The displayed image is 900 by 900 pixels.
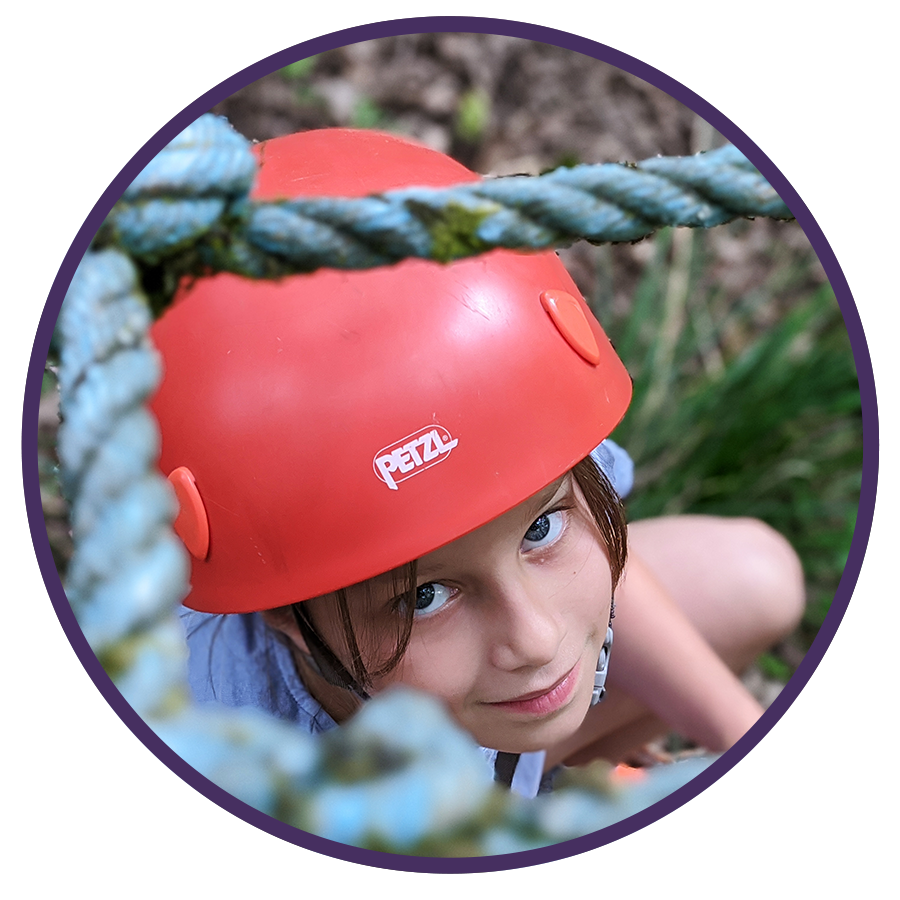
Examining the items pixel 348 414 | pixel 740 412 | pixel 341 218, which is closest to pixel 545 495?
pixel 348 414

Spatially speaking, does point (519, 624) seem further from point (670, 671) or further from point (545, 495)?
point (670, 671)

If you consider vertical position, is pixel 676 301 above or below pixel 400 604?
above

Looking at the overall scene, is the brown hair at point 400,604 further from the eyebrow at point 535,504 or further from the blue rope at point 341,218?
the blue rope at point 341,218

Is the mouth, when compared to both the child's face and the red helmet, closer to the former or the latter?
the child's face

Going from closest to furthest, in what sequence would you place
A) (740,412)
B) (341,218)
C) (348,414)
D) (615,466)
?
(341,218) → (348,414) → (615,466) → (740,412)

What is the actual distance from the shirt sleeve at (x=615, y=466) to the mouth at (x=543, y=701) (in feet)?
0.49

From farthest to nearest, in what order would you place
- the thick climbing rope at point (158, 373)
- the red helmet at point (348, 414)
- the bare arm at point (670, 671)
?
the bare arm at point (670, 671), the red helmet at point (348, 414), the thick climbing rope at point (158, 373)

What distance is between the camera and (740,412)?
3.28ft

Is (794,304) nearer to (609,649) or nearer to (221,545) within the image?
(609,649)

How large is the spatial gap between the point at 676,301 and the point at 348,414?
0.68 meters

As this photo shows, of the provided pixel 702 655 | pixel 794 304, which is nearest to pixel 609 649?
pixel 702 655

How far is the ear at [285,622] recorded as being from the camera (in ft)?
1.80

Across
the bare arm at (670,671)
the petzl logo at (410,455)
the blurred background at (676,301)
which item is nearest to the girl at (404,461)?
the petzl logo at (410,455)

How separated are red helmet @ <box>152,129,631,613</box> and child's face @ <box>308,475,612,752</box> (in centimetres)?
3
